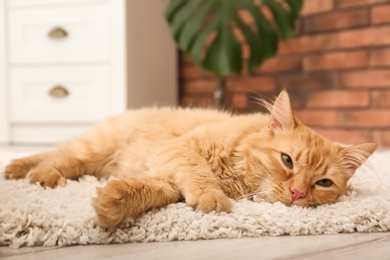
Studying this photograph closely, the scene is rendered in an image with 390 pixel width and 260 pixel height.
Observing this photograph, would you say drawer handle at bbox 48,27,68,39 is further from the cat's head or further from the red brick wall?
the cat's head

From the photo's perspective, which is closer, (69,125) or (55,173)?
(55,173)

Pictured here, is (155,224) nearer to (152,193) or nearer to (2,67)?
(152,193)

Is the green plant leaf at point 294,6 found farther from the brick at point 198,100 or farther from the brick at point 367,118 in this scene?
the brick at point 198,100

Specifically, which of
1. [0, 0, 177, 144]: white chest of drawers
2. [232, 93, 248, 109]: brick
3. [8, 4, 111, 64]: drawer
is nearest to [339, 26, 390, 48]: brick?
[232, 93, 248, 109]: brick

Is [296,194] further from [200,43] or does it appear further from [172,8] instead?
[172,8]

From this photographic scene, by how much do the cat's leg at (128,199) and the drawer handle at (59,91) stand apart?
89.1 inches

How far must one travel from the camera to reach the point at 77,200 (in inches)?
49.3

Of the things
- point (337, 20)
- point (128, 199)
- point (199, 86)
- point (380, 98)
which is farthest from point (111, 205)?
point (199, 86)

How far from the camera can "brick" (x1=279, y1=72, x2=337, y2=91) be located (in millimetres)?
3270

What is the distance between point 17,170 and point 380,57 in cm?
224

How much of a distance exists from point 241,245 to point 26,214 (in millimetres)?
439

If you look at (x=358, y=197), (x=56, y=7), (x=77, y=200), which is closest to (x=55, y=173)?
(x=77, y=200)

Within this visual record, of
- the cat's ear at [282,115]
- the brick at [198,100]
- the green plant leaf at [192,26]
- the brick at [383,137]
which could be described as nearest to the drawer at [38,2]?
the green plant leaf at [192,26]

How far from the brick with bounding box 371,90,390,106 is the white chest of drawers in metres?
1.44
